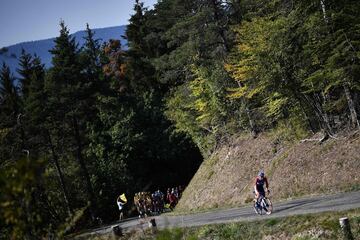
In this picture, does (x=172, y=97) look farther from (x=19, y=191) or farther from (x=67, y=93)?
(x=19, y=191)

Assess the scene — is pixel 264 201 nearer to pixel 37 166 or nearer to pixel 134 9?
pixel 37 166

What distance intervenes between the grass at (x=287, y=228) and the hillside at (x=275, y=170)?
6265 mm

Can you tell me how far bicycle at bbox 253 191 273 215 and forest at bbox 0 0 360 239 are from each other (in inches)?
235

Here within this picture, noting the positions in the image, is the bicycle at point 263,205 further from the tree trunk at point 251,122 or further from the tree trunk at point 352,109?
the tree trunk at point 251,122

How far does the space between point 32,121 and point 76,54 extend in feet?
25.4

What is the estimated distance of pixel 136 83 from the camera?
58.2 m

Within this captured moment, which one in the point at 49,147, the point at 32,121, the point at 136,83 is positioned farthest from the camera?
the point at 136,83

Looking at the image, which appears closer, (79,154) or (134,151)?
(79,154)

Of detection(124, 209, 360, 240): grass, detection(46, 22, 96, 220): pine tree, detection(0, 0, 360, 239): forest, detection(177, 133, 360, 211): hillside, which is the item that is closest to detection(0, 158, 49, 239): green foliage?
detection(0, 0, 360, 239): forest

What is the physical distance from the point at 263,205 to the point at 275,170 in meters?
8.69

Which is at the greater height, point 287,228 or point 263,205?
point 287,228

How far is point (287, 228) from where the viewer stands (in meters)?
16.3

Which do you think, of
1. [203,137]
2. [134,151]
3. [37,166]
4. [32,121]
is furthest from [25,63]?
[37,166]

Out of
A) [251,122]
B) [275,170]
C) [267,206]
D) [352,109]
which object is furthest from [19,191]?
[251,122]
